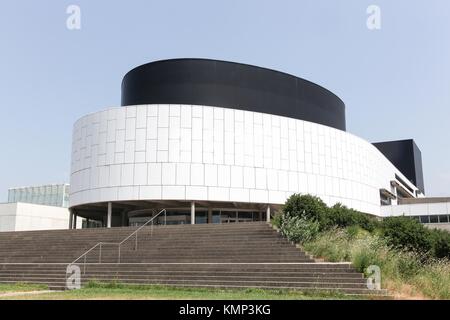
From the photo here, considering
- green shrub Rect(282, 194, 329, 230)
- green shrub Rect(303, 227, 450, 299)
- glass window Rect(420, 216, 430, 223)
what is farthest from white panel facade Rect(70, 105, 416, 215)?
glass window Rect(420, 216, 430, 223)

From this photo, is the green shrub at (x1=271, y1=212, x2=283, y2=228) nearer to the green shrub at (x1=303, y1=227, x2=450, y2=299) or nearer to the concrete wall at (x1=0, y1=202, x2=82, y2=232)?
the green shrub at (x1=303, y1=227, x2=450, y2=299)

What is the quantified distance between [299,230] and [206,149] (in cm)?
1965

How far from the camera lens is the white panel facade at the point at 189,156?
38656 mm

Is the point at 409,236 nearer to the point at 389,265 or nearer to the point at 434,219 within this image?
the point at 389,265

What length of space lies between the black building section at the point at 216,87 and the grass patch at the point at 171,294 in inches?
1160

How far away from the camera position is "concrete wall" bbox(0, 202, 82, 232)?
58812 millimetres

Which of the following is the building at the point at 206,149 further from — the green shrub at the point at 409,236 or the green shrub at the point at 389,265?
the green shrub at the point at 389,265

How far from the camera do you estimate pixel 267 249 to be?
20.8 m

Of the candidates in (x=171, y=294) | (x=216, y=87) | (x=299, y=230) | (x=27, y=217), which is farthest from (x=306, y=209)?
(x=27, y=217)

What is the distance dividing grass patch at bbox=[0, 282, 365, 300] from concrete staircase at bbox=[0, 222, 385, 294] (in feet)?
2.12

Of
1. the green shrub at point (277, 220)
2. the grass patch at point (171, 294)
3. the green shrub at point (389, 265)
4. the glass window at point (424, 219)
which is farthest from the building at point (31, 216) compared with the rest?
the green shrub at point (389, 265)

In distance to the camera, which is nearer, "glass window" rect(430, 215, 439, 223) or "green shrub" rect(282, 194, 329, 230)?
"green shrub" rect(282, 194, 329, 230)

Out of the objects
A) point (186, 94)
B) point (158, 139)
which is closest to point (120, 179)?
point (158, 139)
